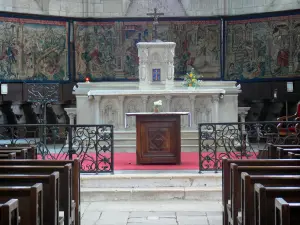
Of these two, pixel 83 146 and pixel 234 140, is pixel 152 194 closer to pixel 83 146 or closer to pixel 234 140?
pixel 83 146

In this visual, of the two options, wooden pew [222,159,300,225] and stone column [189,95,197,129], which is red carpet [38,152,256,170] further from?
wooden pew [222,159,300,225]

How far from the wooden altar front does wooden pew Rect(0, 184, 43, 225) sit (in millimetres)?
6000

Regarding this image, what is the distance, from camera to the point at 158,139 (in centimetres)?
942

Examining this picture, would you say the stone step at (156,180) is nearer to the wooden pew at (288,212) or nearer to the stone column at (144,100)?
the stone column at (144,100)

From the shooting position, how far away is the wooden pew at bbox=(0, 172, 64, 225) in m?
3.95

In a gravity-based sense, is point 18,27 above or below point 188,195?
above

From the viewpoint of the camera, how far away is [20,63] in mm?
16891

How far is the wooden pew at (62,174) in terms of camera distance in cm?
466

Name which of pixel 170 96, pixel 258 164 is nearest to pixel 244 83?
pixel 170 96

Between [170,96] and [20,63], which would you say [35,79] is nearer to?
[20,63]

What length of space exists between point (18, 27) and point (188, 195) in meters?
11.2

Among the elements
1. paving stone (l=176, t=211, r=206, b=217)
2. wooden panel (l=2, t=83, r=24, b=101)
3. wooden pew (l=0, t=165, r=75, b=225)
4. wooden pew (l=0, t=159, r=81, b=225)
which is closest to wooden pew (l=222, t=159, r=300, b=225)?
paving stone (l=176, t=211, r=206, b=217)

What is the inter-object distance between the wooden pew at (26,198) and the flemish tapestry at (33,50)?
13710 mm

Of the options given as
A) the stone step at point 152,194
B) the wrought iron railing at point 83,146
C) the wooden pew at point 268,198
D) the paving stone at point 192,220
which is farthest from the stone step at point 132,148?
the wooden pew at point 268,198
